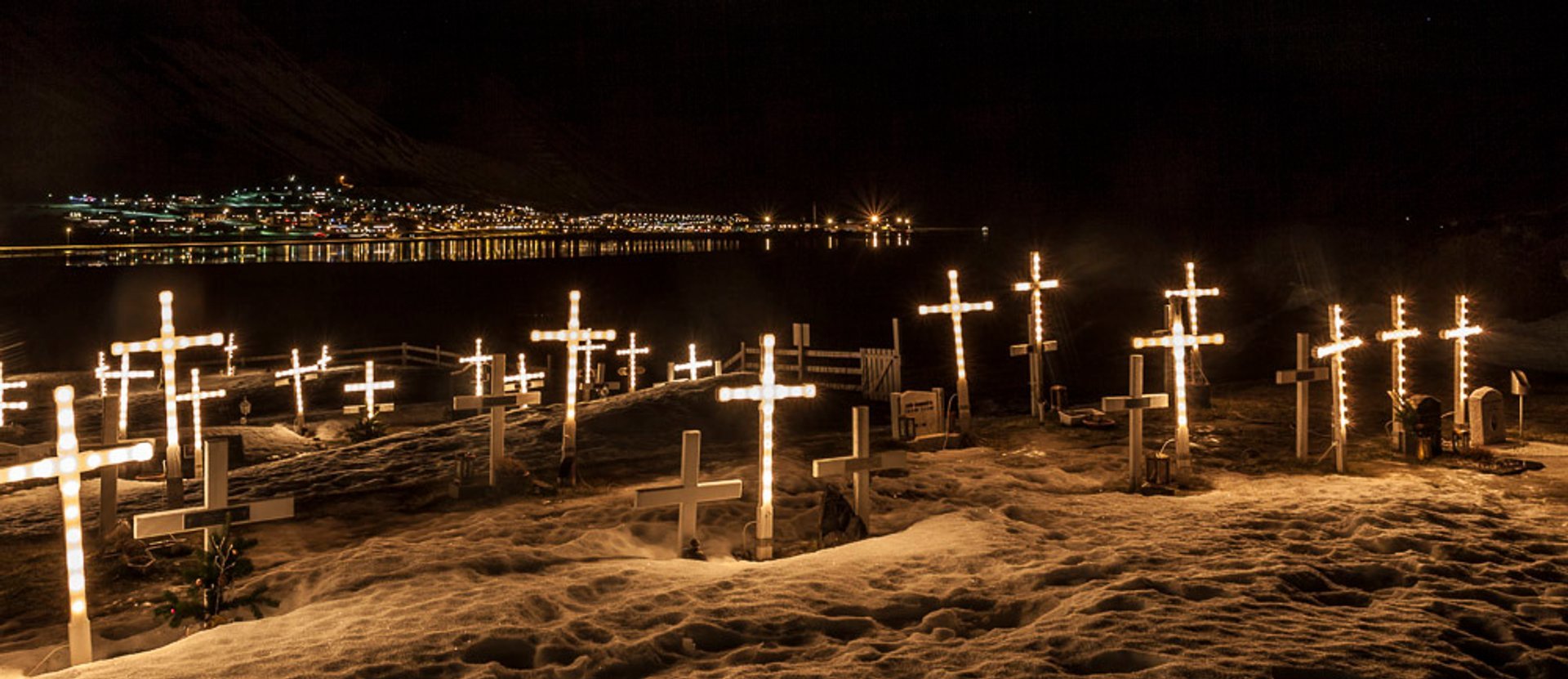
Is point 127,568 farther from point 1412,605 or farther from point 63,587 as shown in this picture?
point 1412,605

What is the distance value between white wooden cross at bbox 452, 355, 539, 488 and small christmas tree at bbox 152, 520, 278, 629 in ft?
14.8

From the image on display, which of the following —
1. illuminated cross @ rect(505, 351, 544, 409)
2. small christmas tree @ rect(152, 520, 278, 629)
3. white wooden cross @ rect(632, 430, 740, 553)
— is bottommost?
small christmas tree @ rect(152, 520, 278, 629)

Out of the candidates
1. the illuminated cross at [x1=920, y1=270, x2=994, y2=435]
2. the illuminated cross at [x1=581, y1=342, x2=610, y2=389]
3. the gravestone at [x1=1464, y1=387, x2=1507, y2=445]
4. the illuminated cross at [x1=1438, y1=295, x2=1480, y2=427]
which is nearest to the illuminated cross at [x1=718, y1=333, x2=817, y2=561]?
the illuminated cross at [x1=920, y1=270, x2=994, y2=435]

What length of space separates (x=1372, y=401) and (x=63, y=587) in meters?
20.4

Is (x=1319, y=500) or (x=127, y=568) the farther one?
(x=1319, y=500)

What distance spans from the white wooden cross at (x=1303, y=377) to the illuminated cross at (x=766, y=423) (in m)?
6.54

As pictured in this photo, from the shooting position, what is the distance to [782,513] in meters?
11.3

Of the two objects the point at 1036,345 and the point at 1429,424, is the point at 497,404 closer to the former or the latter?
the point at 1036,345

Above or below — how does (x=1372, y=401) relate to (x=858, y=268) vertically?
below

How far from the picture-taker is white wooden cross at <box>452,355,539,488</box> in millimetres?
12730

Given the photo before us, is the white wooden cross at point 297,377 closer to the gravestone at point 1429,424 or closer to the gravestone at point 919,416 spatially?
the gravestone at point 919,416

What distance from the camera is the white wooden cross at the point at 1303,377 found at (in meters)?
12.8

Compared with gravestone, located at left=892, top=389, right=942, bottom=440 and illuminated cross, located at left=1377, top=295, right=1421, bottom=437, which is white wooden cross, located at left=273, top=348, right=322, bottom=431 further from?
illuminated cross, located at left=1377, top=295, right=1421, bottom=437

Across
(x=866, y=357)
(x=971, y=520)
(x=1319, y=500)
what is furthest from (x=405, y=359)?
(x=1319, y=500)
